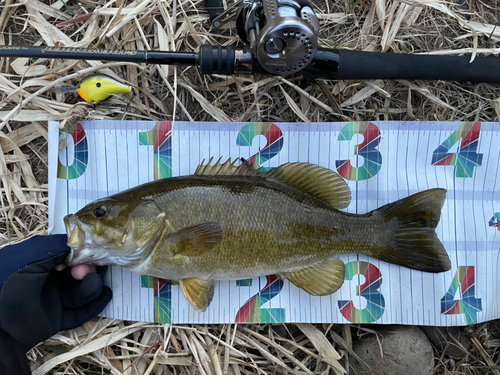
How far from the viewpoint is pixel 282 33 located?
184cm

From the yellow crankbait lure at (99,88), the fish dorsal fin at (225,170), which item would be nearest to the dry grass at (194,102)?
the yellow crankbait lure at (99,88)

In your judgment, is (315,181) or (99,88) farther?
(99,88)

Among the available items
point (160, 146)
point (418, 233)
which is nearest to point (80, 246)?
point (160, 146)

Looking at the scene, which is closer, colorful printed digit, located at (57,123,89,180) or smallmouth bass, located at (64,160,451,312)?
smallmouth bass, located at (64,160,451,312)

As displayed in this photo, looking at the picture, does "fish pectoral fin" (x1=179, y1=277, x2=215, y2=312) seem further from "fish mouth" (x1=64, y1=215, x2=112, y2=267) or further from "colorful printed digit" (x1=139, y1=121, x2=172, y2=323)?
"fish mouth" (x1=64, y1=215, x2=112, y2=267)

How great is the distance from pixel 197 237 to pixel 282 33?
1213mm

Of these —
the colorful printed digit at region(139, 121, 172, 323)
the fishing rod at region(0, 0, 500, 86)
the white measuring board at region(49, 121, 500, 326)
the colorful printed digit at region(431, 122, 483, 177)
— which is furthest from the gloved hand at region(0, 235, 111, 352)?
the colorful printed digit at region(431, 122, 483, 177)

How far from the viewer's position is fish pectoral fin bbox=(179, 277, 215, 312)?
2158mm

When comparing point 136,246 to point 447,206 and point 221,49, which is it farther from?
point 447,206

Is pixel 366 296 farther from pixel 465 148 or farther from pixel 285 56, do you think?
pixel 285 56

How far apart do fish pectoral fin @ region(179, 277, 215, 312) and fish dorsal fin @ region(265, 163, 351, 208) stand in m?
0.80

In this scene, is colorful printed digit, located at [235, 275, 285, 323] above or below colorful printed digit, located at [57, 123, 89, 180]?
below

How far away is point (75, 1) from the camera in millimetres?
2498

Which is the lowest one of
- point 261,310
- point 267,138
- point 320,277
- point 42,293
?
point 261,310
